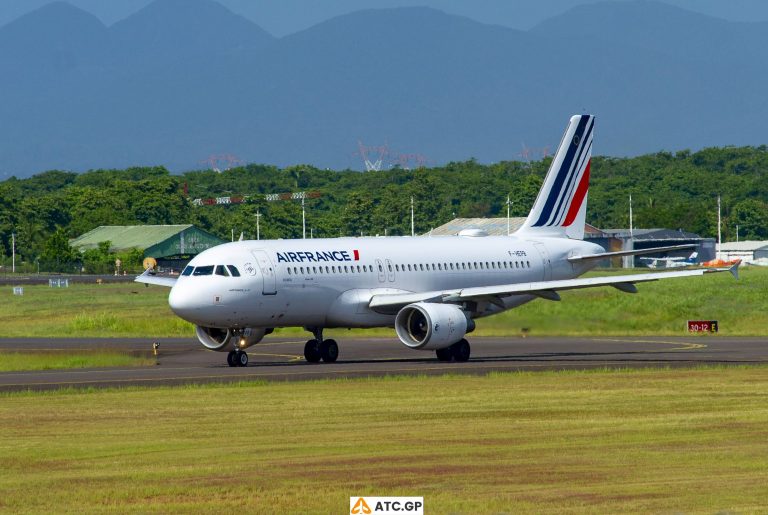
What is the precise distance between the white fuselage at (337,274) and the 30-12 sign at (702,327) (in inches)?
460

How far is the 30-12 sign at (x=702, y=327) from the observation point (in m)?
69.1

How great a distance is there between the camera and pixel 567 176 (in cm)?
6322

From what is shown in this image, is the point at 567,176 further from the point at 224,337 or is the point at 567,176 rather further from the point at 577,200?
the point at 224,337

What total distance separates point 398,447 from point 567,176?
3812cm

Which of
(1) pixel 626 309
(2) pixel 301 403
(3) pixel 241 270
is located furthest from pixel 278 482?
(1) pixel 626 309

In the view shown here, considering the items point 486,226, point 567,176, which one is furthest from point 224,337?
point 486,226

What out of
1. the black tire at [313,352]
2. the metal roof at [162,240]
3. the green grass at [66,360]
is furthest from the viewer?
the metal roof at [162,240]

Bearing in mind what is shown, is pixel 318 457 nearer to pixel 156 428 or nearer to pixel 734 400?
pixel 156 428

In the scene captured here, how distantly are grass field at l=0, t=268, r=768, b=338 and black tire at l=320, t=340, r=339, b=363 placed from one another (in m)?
9.43

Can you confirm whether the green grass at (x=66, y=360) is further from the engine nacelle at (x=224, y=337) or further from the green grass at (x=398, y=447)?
the green grass at (x=398, y=447)

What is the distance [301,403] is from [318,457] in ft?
34.0

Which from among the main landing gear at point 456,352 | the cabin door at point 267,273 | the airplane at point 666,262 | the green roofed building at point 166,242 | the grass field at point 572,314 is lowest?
the main landing gear at point 456,352

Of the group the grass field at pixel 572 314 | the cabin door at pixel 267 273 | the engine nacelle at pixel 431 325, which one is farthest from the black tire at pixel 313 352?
the grass field at pixel 572 314

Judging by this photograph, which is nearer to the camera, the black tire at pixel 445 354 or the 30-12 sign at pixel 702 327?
the black tire at pixel 445 354
